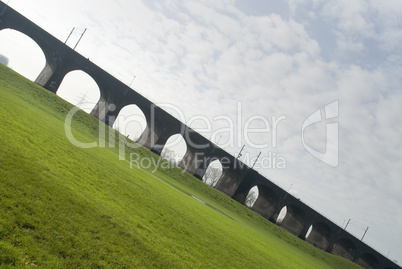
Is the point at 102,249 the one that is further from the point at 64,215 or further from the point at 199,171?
the point at 199,171

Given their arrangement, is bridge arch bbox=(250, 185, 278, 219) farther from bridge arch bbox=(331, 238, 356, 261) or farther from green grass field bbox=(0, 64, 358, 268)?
green grass field bbox=(0, 64, 358, 268)

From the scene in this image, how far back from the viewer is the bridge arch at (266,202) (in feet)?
129

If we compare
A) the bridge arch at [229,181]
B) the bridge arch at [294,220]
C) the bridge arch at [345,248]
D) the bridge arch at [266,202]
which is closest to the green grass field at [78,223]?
the bridge arch at [229,181]

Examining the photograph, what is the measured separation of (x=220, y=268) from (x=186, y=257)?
120cm

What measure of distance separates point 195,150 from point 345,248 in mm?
35014

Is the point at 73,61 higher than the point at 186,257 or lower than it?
higher

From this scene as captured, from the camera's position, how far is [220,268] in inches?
256

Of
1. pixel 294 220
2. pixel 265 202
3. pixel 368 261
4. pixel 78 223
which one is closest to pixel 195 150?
pixel 265 202

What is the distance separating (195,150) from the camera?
36625 mm

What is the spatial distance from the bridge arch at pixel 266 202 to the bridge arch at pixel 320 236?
9.53m

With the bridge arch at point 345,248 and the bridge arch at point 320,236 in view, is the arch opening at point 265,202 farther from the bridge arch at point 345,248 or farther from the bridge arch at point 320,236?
the bridge arch at point 345,248

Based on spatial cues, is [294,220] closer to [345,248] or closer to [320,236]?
[320,236]

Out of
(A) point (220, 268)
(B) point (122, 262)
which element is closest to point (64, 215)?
(B) point (122, 262)

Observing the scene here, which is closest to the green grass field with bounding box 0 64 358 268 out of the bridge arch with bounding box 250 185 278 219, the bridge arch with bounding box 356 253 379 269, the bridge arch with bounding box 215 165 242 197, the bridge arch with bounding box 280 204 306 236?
the bridge arch with bounding box 215 165 242 197
